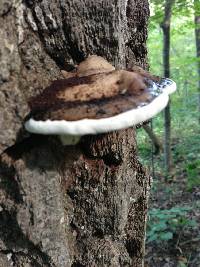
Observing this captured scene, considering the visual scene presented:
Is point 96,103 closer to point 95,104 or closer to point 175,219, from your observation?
point 95,104

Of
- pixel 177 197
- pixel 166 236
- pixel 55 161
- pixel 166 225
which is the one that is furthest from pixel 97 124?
pixel 177 197

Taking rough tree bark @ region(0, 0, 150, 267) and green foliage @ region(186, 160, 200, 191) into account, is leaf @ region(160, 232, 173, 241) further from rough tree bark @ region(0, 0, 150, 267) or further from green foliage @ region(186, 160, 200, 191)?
rough tree bark @ region(0, 0, 150, 267)

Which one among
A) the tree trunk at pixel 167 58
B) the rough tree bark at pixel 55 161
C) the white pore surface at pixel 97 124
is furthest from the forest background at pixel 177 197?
the white pore surface at pixel 97 124

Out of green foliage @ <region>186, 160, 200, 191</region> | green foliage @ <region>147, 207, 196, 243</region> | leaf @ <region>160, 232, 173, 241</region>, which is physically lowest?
green foliage @ <region>186, 160, 200, 191</region>

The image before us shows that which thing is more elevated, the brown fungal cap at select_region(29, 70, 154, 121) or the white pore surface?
the brown fungal cap at select_region(29, 70, 154, 121)

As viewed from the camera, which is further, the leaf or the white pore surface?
the leaf

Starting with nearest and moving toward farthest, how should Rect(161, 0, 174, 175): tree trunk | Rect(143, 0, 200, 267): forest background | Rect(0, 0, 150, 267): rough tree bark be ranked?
1. Rect(0, 0, 150, 267): rough tree bark
2. Rect(143, 0, 200, 267): forest background
3. Rect(161, 0, 174, 175): tree trunk

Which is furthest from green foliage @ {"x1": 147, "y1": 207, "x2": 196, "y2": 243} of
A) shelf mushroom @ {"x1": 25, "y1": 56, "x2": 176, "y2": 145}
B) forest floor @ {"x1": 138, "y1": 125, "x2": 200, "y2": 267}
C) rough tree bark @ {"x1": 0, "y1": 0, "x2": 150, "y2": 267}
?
shelf mushroom @ {"x1": 25, "y1": 56, "x2": 176, "y2": 145}

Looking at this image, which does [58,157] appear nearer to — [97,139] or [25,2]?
[97,139]

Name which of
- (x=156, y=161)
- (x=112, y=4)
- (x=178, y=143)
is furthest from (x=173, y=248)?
(x=178, y=143)
